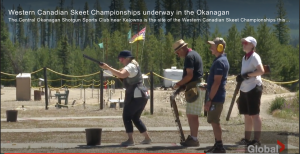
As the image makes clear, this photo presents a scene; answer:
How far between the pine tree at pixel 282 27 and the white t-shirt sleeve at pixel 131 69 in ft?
195

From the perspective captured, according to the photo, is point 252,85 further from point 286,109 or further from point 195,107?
point 286,109

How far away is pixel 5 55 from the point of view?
55.3 m

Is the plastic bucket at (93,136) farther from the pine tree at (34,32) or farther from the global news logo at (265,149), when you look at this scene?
the pine tree at (34,32)

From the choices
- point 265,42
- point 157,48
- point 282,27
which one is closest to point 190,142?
point 265,42

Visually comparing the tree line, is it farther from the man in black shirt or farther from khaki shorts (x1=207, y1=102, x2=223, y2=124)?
khaki shorts (x1=207, y1=102, x2=223, y2=124)

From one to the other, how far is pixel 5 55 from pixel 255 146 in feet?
163

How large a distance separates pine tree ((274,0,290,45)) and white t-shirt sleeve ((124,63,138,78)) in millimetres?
59569

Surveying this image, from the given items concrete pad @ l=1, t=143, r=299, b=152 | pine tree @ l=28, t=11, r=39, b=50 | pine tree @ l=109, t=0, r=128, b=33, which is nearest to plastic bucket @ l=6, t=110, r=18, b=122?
concrete pad @ l=1, t=143, r=299, b=152

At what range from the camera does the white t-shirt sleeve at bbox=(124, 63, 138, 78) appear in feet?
28.5

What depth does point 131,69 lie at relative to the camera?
8734 mm

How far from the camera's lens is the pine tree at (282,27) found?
67.1 meters

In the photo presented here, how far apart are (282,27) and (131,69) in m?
64.4

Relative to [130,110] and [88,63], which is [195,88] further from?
[88,63]

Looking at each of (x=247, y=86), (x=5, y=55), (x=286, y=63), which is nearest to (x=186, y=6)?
(x=286, y=63)
